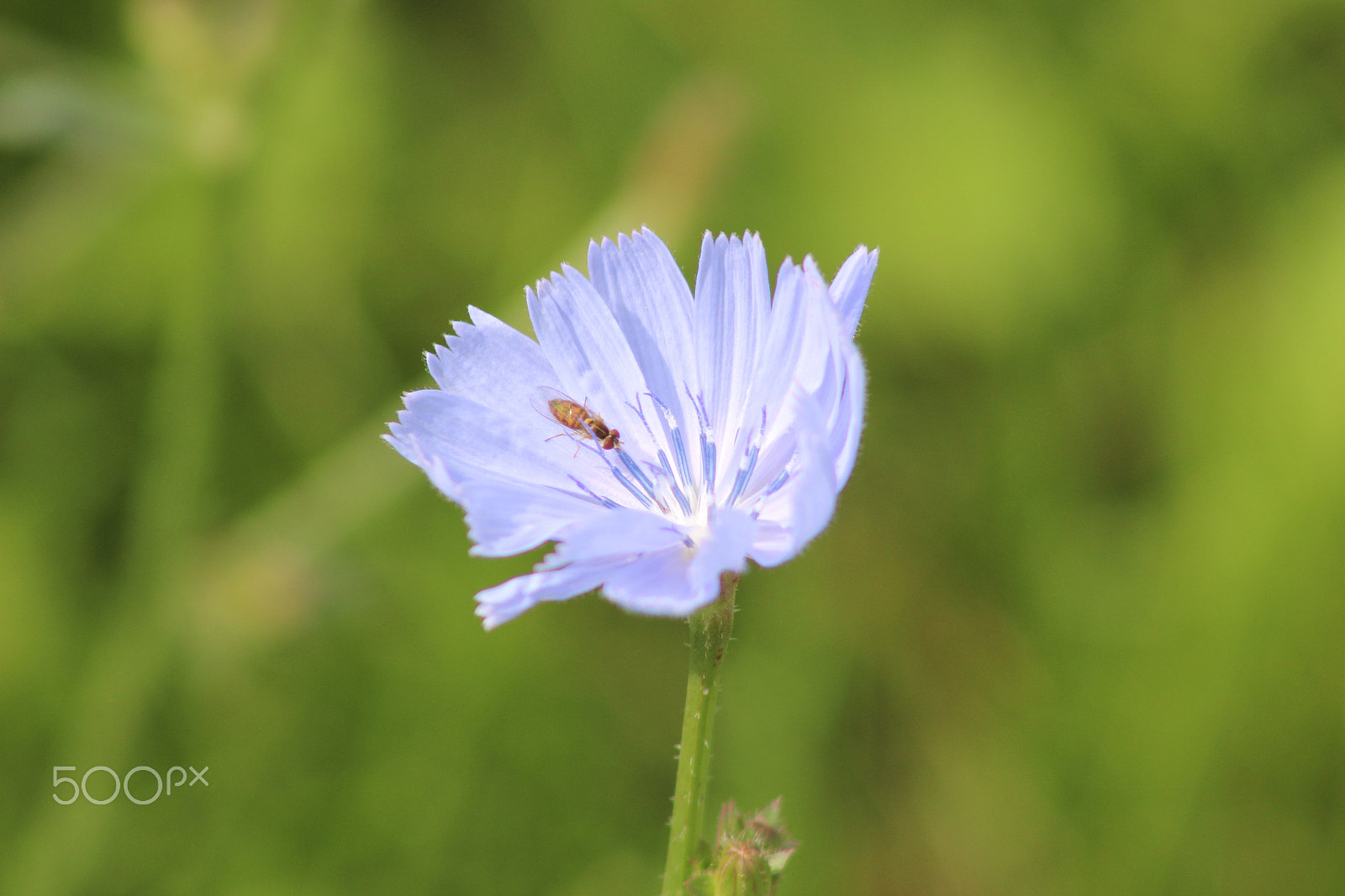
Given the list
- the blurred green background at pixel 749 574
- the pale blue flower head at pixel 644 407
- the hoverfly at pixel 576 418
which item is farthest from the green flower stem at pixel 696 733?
the blurred green background at pixel 749 574

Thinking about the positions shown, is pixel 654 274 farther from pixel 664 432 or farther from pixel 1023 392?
pixel 1023 392

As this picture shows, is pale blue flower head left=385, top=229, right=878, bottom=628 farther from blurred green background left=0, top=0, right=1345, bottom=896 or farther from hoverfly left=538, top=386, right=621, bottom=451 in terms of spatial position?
blurred green background left=0, top=0, right=1345, bottom=896

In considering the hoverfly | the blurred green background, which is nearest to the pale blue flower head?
the hoverfly

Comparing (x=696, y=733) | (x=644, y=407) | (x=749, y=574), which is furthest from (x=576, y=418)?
(x=749, y=574)

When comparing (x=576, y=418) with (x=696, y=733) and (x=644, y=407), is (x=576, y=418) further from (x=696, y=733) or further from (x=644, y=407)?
(x=696, y=733)

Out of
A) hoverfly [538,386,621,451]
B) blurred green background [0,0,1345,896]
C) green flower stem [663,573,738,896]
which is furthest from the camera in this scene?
blurred green background [0,0,1345,896]

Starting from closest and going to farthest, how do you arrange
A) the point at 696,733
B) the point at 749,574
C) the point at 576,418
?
the point at 696,733
the point at 576,418
the point at 749,574

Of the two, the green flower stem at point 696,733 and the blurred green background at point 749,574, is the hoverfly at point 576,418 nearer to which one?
the green flower stem at point 696,733
